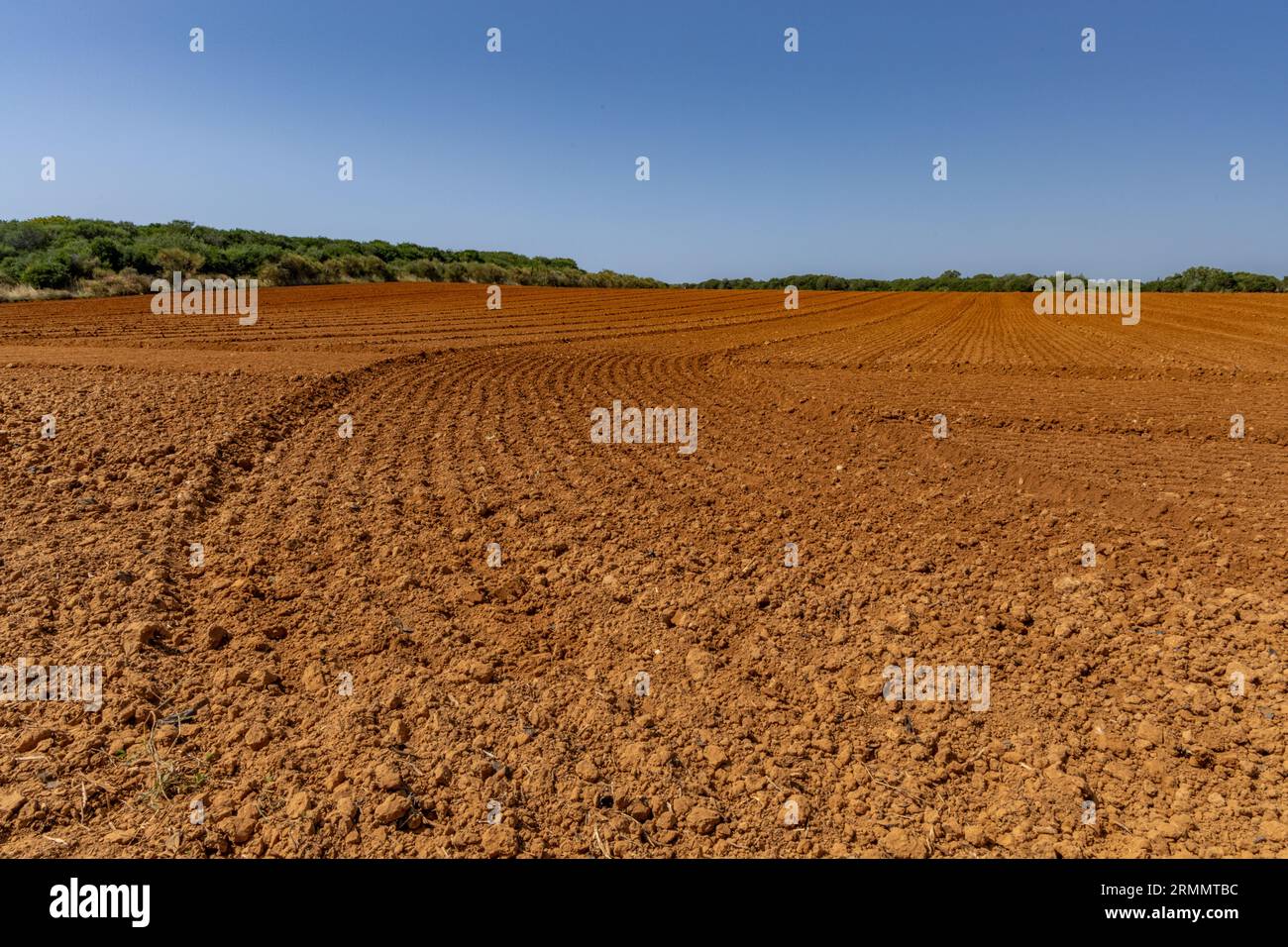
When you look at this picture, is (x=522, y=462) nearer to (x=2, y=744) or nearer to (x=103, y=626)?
(x=103, y=626)

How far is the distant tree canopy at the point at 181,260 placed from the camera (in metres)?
25.9

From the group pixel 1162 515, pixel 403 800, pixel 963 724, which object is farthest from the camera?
pixel 1162 515

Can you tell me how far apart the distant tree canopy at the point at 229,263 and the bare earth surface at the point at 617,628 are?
2286cm

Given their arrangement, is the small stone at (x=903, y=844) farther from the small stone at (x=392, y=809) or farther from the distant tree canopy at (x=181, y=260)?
the distant tree canopy at (x=181, y=260)

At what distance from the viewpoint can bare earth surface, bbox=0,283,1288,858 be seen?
9.36 feet

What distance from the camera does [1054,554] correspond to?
17.2 feet

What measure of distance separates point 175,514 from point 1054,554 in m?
7.19

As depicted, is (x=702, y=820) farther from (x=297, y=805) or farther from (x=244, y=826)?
(x=244, y=826)

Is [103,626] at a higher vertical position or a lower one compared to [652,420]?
lower

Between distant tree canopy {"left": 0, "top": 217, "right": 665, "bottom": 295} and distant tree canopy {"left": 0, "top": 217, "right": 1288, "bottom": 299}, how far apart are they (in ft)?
0.16

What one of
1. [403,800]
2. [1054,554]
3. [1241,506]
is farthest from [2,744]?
[1241,506]

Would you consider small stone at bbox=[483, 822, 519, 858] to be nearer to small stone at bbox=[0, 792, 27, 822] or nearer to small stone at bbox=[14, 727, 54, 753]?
small stone at bbox=[0, 792, 27, 822]

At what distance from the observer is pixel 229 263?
109ft
